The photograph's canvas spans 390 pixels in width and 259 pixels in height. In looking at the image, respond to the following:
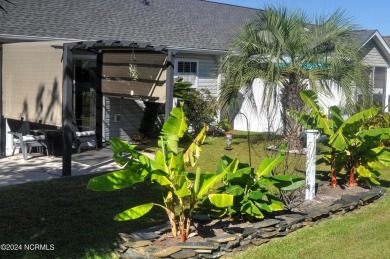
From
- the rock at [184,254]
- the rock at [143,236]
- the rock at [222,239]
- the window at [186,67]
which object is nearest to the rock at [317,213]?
the rock at [222,239]

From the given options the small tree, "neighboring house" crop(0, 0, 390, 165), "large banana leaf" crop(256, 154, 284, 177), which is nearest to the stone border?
"large banana leaf" crop(256, 154, 284, 177)

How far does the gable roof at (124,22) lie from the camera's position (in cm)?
1409

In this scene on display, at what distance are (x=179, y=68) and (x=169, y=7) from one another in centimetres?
404

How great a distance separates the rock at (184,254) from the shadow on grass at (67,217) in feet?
3.08

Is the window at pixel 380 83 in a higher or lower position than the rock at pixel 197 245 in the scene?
higher

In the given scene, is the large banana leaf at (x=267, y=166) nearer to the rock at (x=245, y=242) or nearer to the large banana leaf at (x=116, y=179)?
the rock at (x=245, y=242)

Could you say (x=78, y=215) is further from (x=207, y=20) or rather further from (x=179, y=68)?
(x=207, y=20)

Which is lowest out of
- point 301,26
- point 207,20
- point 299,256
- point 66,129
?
point 299,256

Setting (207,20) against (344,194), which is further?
(207,20)

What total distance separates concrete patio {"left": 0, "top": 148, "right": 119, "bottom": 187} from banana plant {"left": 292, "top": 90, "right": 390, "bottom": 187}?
4.98 m

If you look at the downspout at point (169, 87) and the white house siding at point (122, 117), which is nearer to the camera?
the downspout at point (169, 87)

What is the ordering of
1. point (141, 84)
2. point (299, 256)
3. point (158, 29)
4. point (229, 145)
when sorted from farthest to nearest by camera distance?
point (158, 29) < point (229, 145) < point (141, 84) < point (299, 256)

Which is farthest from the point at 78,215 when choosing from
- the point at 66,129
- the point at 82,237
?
the point at 66,129

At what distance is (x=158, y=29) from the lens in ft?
59.0
